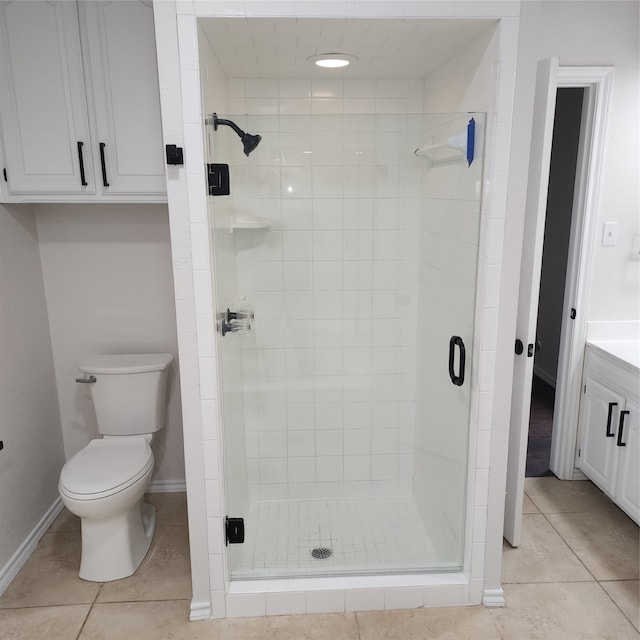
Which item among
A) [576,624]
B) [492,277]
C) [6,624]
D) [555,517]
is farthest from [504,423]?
[6,624]

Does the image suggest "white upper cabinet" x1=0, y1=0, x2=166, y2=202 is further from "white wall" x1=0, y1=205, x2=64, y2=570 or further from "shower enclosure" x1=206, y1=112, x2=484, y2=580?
"shower enclosure" x1=206, y1=112, x2=484, y2=580

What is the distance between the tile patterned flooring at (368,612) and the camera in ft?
6.65

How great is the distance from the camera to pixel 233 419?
7.43 ft

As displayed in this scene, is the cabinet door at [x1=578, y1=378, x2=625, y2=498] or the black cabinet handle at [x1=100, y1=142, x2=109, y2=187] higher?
the black cabinet handle at [x1=100, y1=142, x2=109, y2=187]

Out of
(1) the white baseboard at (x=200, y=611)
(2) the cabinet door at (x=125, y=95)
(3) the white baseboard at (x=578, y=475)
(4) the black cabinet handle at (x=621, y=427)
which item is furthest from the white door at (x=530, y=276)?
(2) the cabinet door at (x=125, y=95)

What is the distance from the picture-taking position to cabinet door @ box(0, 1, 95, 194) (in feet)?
7.05

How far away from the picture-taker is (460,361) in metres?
2.07

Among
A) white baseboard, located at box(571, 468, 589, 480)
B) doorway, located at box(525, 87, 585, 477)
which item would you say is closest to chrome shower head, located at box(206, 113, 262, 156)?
white baseboard, located at box(571, 468, 589, 480)

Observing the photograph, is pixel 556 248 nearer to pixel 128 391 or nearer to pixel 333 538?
pixel 333 538

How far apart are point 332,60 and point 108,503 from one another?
197cm

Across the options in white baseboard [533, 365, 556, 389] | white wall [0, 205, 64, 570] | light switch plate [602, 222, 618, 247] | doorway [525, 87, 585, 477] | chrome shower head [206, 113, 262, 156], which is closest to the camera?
chrome shower head [206, 113, 262, 156]

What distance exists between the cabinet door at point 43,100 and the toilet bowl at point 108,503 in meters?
1.15

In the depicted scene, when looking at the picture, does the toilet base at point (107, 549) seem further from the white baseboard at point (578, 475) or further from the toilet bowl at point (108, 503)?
the white baseboard at point (578, 475)

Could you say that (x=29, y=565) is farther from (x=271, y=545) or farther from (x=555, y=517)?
(x=555, y=517)
